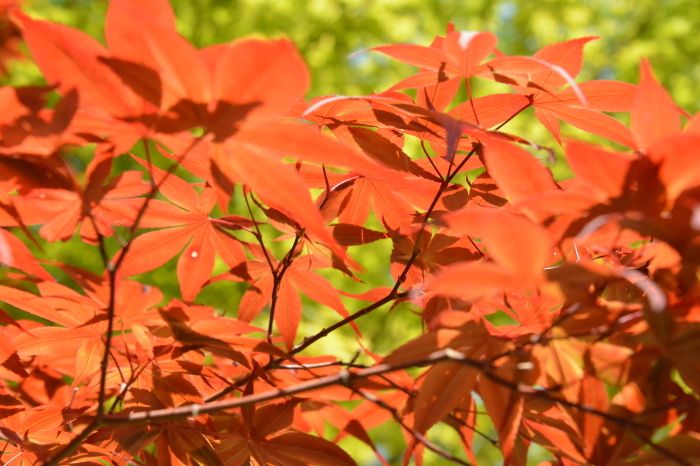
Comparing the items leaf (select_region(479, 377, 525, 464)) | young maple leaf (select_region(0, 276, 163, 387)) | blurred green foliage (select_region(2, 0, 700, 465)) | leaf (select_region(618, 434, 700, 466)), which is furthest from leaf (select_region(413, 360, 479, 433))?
blurred green foliage (select_region(2, 0, 700, 465))

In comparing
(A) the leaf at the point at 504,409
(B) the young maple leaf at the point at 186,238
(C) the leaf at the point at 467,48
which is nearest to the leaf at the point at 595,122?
(C) the leaf at the point at 467,48

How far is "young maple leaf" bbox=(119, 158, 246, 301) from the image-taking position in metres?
0.66

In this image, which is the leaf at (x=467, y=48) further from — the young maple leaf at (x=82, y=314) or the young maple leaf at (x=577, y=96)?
the young maple leaf at (x=82, y=314)

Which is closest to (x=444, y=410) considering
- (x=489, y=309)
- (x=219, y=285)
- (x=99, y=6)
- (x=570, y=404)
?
(x=570, y=404)

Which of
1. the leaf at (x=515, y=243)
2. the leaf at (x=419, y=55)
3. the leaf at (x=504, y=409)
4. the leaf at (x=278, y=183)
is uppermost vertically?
the leaf at (x=419, y=55)

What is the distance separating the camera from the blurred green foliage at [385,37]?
321 cm

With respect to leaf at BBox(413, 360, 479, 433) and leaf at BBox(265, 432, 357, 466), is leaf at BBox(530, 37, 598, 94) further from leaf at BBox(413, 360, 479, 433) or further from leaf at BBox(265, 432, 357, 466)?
leaf at BBox(265, 432, 357, 466)

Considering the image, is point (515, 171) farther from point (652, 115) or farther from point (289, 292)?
point (289, 292)

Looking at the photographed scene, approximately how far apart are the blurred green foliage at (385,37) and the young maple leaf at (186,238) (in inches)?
81.4

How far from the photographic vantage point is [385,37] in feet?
12.7

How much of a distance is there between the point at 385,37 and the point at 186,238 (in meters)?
3.49

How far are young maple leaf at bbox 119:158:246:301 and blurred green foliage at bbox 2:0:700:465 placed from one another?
6.79 feet

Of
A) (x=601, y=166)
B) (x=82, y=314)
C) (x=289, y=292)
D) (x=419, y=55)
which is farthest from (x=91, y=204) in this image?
(x=601, y=166)

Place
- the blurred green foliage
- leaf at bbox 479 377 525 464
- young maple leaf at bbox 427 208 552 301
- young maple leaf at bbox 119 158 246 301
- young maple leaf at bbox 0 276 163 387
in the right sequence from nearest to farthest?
young maple leaf at bbox 427 208 552 301 < leaf at bbox 479 377 525 464 < young maple leaf at bbox 0 276 163 387 < young maple leaf at bbox 119 158 246 301 < the blurred green foliage
